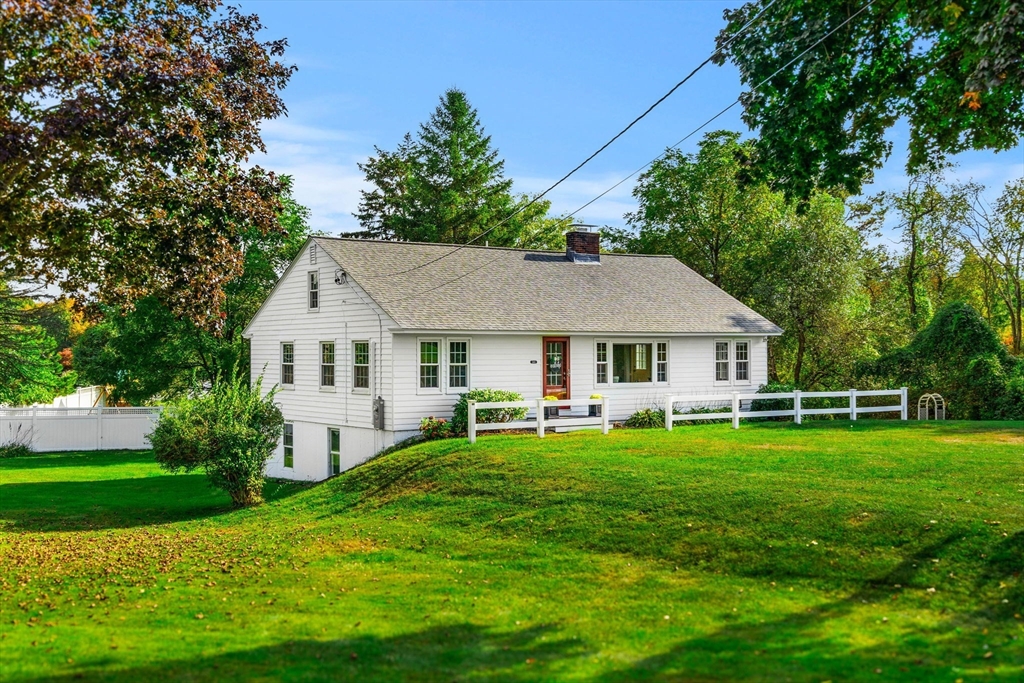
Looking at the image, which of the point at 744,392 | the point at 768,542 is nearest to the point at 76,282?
the point at 768,542

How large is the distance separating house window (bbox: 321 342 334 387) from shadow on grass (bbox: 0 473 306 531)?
3306mm

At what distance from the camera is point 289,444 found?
1233 inches

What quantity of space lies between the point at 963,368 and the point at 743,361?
727 centimetres

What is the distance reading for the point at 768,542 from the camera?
43.4ft

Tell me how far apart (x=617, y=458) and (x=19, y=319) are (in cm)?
3183

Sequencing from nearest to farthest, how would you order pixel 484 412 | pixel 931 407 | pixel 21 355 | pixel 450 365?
pixel 484 412 → pixel 450 365 → pixel 931 407 → pixel 21 355

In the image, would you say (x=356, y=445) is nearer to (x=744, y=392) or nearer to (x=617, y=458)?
(x=617, y=458)

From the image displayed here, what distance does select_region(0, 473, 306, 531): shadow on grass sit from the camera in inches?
847

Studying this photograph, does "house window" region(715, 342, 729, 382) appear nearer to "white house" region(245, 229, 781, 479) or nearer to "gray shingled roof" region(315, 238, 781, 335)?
"white house" region(245, 229, 781, 479)

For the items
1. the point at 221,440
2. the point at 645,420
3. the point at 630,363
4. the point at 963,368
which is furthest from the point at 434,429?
the point at 963,368

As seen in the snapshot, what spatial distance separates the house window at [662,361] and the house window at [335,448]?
1049 cm

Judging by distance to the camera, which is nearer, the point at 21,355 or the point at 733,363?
the point at 733,363

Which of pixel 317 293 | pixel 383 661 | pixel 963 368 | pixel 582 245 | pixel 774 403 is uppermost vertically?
pixel 582 245

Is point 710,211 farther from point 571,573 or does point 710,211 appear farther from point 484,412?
point 571,573
